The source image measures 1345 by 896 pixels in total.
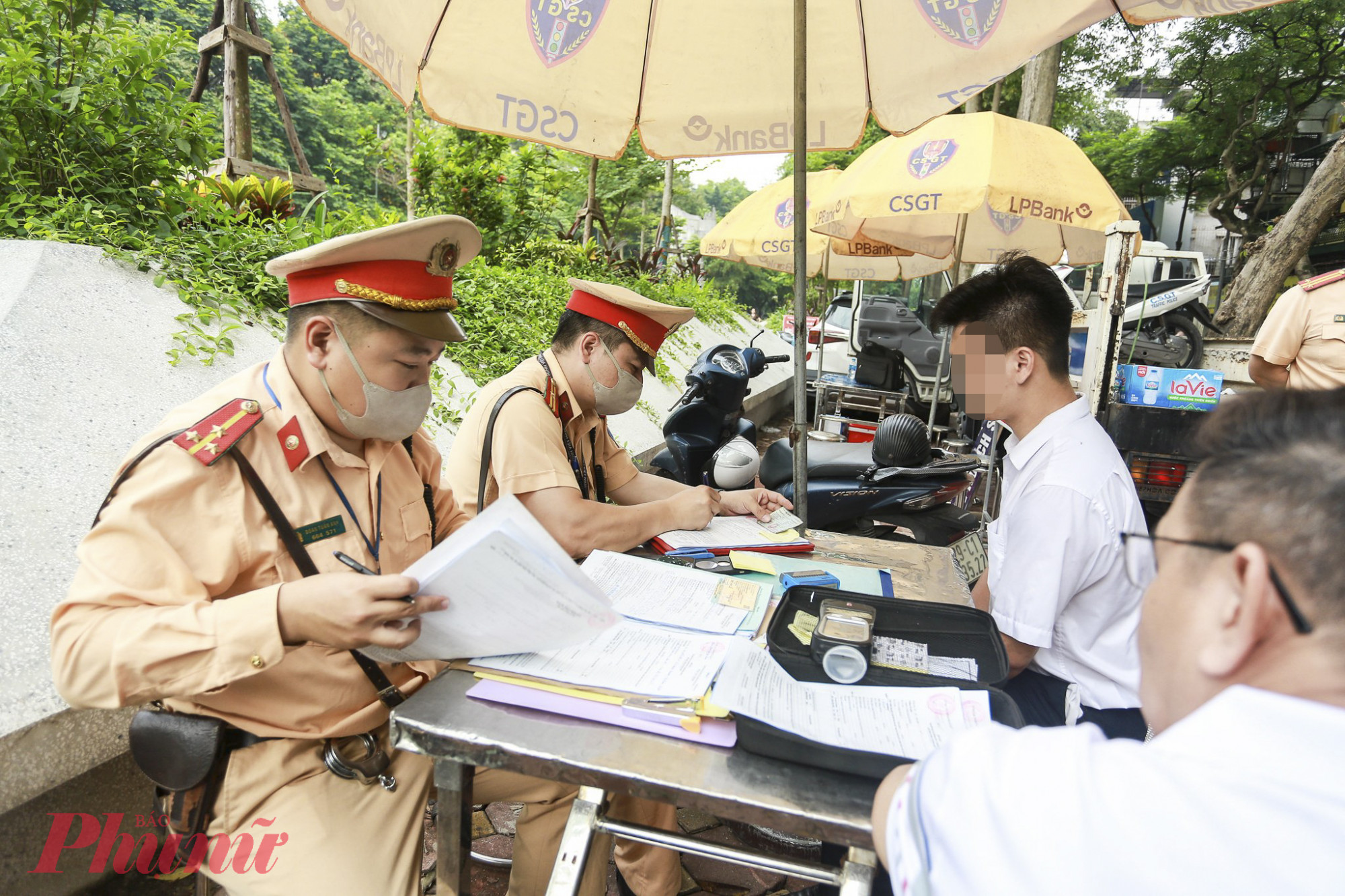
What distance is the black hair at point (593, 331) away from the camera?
2.43 meters

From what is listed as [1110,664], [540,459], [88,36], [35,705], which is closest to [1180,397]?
[1110,664]

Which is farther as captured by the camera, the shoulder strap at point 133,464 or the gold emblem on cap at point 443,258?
the gold emblem on cap at point 443,258

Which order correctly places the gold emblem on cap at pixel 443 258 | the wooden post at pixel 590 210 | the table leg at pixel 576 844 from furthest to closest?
the wooden post at pixel 590 210 < the gold emblem on cap at pixel 443 258 < the table leg at pixel 576 844

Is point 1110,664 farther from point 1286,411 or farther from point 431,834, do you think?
point 431,834

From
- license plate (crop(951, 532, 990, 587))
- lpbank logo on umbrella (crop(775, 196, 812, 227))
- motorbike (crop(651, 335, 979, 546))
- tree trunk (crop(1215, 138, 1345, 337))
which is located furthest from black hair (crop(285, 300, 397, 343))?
tree trunk (crop(1215, 138, 1345, 337))

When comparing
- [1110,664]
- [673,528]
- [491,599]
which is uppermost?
[491,599]

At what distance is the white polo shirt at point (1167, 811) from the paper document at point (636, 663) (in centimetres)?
58

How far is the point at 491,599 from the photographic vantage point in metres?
1.21

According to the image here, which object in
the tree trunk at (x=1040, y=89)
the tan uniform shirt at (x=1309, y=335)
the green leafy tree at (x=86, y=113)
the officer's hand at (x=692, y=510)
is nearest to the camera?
the officer's hand at (x=692, y=510)

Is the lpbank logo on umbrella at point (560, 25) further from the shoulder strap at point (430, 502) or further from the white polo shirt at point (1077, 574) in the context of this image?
the white polo shirt at point (1077, 574)

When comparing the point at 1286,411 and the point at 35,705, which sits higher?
the point at 1286,411

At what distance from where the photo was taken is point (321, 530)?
1.48m

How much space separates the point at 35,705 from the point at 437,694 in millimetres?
1179

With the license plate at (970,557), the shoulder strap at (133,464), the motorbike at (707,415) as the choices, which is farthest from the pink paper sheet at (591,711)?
the motorbike at (707,415)
